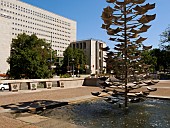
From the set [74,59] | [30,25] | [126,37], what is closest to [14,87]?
[126,37]

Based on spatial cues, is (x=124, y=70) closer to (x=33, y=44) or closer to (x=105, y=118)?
(x=105, y=118)

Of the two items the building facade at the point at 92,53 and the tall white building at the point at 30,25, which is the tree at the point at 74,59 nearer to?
the tall white building at the point at 30,25

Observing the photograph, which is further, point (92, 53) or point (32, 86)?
point (92, 53)

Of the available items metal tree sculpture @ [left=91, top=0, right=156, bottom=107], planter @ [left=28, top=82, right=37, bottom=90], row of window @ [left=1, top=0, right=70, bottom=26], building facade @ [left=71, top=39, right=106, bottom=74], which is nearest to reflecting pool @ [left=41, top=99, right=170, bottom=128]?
metal tree sculpture @ [left=91, top=0, right=156, bottom=107]

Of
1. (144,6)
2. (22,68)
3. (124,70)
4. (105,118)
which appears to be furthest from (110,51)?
(22,68)

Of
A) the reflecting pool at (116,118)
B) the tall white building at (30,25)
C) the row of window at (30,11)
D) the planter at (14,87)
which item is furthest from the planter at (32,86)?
the row of window at (30,11)

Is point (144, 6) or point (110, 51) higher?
point (144, 6)

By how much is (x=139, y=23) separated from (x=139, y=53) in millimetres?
1370

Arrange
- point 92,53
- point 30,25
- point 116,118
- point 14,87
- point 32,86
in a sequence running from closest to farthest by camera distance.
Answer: point 116,118 < point 14,87 < point 32,86 < point 92,53 < point 30,25

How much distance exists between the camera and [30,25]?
5138 inches

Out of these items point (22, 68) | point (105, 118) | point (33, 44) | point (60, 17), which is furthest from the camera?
point (60, 17)

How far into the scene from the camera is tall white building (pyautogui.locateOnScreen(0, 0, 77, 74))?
85700mm

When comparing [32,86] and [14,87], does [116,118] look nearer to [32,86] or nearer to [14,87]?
[14,87]

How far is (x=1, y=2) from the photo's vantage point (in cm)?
11225
